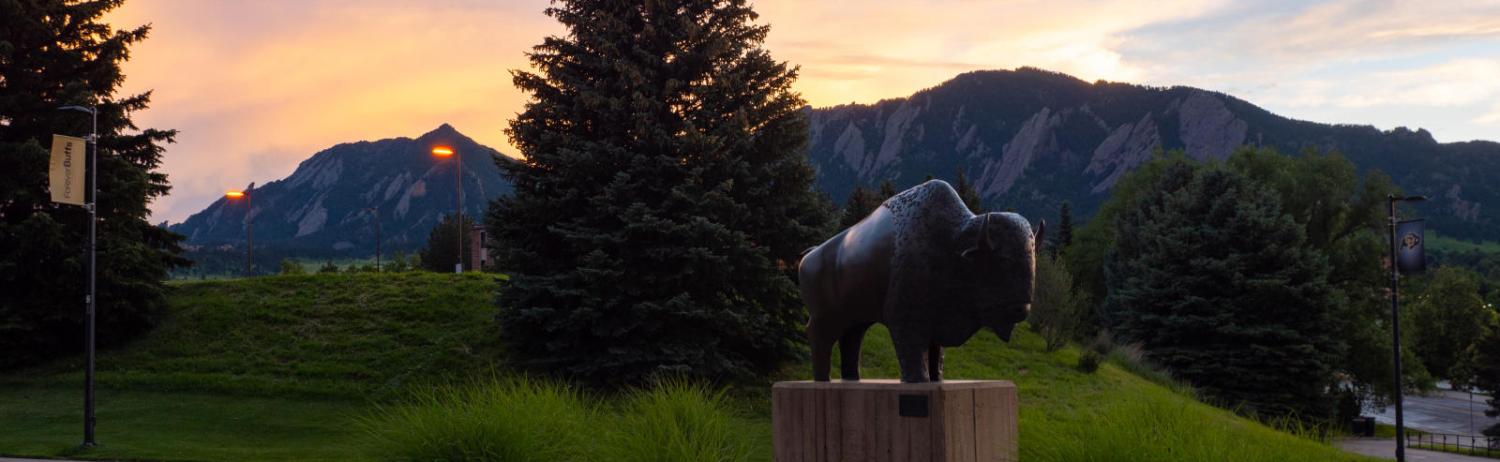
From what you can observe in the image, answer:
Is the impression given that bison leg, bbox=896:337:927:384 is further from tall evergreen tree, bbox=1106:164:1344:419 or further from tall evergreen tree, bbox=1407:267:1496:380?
tall evergreen tree, bbox=1407:267:1496:380

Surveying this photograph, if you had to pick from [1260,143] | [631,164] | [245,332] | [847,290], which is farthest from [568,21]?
[1260,143]

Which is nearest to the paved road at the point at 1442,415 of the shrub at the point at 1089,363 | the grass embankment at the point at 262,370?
the shrub at the point at 1089,363

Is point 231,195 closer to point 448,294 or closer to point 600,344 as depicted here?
point 448,294

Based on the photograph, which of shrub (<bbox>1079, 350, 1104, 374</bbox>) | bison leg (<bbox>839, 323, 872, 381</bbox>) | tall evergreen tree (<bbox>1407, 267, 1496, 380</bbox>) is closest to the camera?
bison leg (<bbox>839, 323, 872, 381</bbox>)

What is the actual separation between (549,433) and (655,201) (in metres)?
13.2

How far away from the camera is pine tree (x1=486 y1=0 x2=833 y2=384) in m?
21.0

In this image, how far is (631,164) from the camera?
71.2 ft

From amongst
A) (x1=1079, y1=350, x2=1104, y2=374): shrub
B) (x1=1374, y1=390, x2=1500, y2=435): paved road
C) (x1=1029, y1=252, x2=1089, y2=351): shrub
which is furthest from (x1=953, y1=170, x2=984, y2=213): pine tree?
(x1=1079, y1=350, x2=1104, y2=374): shrub

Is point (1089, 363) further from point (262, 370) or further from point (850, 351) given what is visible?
point (262, 370)

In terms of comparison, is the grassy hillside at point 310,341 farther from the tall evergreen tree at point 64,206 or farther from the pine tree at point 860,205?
the pine tree at point 860,205

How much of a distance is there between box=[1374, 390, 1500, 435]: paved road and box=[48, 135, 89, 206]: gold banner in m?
56.2

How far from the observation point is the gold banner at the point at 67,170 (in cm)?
1894

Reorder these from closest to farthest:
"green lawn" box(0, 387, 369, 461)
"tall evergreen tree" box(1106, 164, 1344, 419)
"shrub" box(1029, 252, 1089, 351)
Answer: "green lawn" box(0, 387, 369, 461), "shrub" box(1029, 252, 1089, 351), "tall evergreen tree" box(1106, 164, 1344, 419)

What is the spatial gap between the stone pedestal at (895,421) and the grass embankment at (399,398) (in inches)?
21.0
